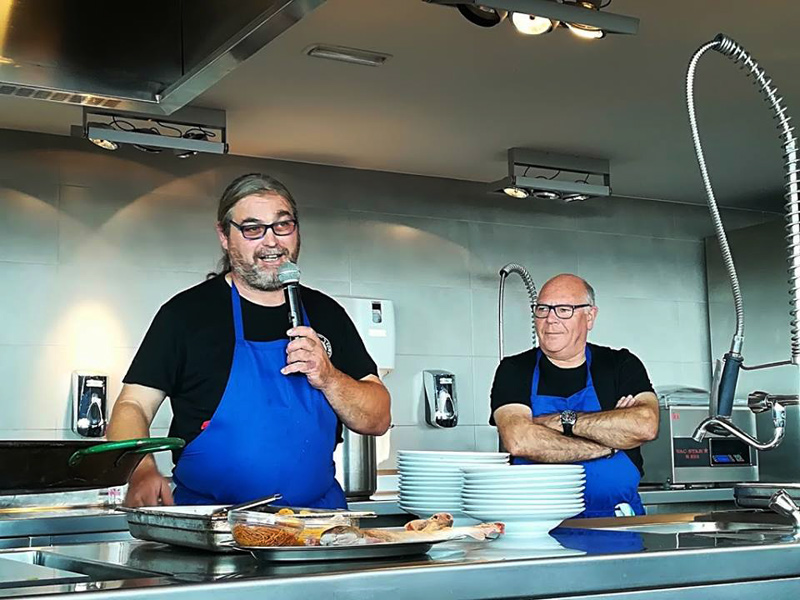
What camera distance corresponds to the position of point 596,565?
4.68 feet

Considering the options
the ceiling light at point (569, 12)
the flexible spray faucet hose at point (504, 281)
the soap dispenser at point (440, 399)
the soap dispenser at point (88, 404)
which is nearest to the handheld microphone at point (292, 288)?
the ceiling light at point (569, 12)

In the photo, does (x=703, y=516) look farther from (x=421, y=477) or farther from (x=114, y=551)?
(x=114, y=551)

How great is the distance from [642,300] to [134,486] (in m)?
4.51

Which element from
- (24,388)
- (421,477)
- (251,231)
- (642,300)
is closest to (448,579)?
(421,477)

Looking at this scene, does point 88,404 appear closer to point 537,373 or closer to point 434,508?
point 537,373

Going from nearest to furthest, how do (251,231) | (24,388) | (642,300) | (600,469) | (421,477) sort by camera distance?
(421,477), (251,231), (600,469), (24,388), (642,300)

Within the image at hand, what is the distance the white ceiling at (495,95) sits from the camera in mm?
3727

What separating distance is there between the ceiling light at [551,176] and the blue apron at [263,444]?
9.40ft

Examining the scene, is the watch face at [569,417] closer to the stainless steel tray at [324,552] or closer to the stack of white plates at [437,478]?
the stack of white plates at [437,478]

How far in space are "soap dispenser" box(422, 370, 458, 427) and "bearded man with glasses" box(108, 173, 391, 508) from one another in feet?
9.05

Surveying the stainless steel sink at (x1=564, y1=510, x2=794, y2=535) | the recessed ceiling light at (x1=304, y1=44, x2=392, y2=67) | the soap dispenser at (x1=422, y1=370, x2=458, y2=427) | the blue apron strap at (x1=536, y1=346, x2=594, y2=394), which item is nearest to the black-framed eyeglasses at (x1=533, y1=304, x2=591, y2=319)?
the blue apron strap at (x1=536, y1=346, x2=594, y2=394)

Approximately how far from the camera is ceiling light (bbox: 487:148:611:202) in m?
5.25

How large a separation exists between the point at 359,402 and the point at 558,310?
1327 millimetres

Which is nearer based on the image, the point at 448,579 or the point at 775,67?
the point at 448,579
